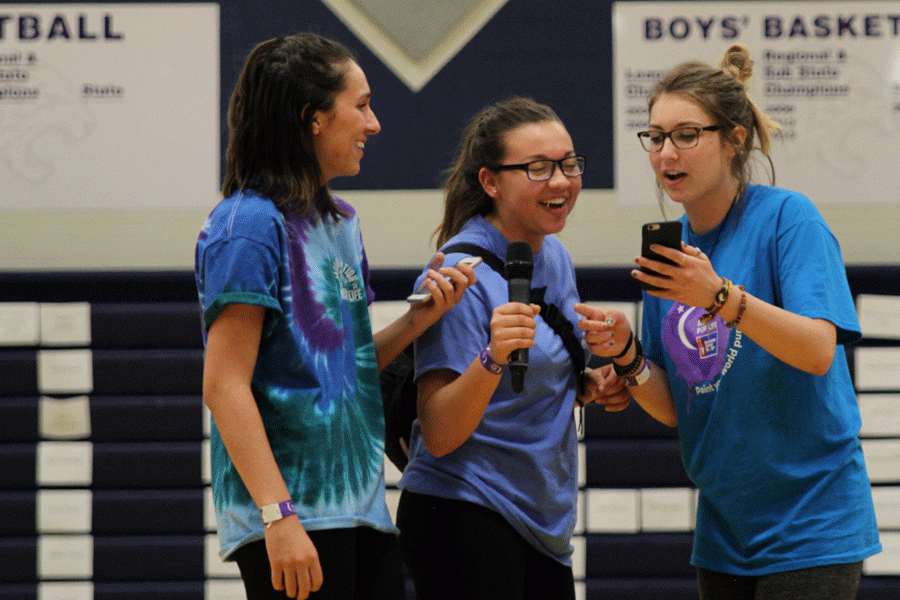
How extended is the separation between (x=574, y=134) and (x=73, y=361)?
Result: 2.35 metres

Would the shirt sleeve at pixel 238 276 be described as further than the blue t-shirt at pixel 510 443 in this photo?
No

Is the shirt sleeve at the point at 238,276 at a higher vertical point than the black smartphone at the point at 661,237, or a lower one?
lower

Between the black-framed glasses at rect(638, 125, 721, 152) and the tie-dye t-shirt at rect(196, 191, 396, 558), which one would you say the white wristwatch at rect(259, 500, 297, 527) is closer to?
the tie-dye t-shirt at rect(196, 191, 396, 558)

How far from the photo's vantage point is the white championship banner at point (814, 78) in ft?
12.0

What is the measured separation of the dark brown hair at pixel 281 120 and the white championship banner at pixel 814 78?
7.45 ft

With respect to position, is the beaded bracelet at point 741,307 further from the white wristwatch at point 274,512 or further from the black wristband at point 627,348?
the white wristwatch at point 274,512

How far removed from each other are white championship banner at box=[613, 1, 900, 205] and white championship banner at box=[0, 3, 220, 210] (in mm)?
1843

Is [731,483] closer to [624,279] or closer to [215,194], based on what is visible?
[624,279]

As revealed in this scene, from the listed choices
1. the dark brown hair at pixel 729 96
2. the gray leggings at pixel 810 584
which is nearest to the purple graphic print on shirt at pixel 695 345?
the dark brown hair at pixel 729 96

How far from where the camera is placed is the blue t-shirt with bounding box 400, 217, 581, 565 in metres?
1.87

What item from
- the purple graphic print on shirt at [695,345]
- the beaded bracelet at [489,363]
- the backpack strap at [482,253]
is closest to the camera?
the beaded bracelet at [489,363]

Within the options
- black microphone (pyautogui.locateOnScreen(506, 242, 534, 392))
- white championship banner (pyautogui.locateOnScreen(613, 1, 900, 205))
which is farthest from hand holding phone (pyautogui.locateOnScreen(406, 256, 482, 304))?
white championship banner (pyautogui.locateOnScreen(613, 1, 900, 205))

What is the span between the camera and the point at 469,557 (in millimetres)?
1852

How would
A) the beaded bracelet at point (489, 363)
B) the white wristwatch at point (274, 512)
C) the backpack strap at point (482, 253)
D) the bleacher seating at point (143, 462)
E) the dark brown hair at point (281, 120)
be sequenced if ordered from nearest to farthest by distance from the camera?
the white wristwatch at point (274, 512), the dark brown hair at point (281, 120), the beaded bracelet at point (489, 363), the backpack strap at point (482, 253), the bleacher seating at point (143, 462)
